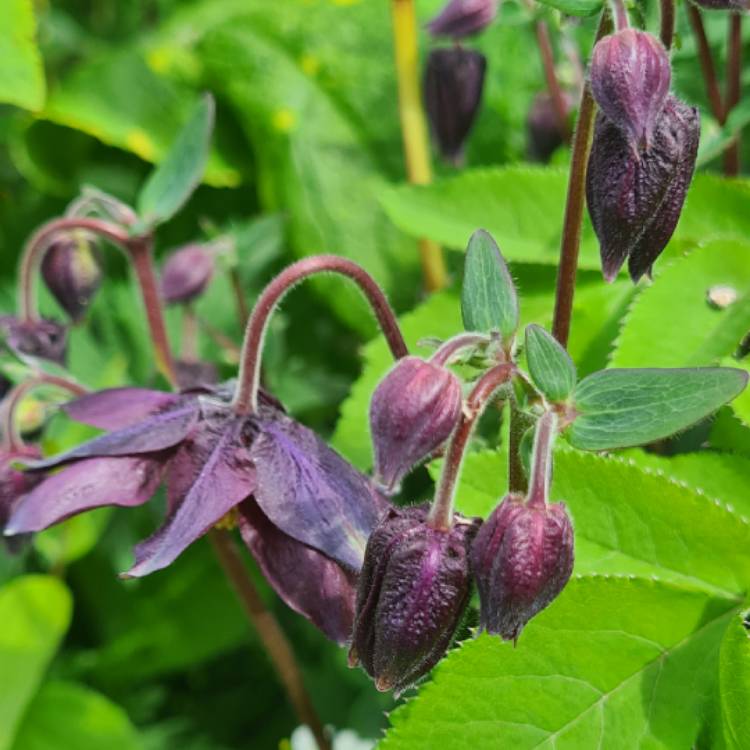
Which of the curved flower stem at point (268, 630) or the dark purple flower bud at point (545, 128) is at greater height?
the dark purple flower bud at point (545, 128)

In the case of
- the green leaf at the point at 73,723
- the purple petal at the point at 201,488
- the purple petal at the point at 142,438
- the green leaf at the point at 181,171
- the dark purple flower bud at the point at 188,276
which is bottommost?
the green leaf at the point at 73,723

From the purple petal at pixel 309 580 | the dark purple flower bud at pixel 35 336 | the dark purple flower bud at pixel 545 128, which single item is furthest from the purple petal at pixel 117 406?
the dark purple flower bud at pixel 545 128

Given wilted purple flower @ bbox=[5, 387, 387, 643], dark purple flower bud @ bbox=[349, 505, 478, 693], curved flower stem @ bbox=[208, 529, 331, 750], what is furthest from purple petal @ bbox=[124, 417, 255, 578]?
curved flower stem @ bbox=[208, 529, 331, 750]

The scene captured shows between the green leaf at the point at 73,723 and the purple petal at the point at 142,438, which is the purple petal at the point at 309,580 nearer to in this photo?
the purple petal at the point at 142,438

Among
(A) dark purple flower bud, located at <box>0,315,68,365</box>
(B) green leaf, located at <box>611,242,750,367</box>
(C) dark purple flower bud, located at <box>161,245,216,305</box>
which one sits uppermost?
(B) green leaf, located at <box>611,242,750,367</box>

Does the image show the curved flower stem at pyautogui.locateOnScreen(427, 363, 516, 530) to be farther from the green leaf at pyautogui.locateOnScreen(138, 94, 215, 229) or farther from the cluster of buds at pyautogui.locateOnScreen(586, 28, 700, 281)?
the green leaf at pyautogui.locateOnScreen(138, 94, 215, 229)

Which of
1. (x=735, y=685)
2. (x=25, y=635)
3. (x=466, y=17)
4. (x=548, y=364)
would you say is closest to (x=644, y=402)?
(x=548, y=364)

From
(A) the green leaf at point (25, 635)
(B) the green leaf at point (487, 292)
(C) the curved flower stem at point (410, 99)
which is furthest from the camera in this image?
(C) the curved flower stem at point (410, 99)

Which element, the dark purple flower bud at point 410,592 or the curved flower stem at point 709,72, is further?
the curved flower stem at point 709,72
